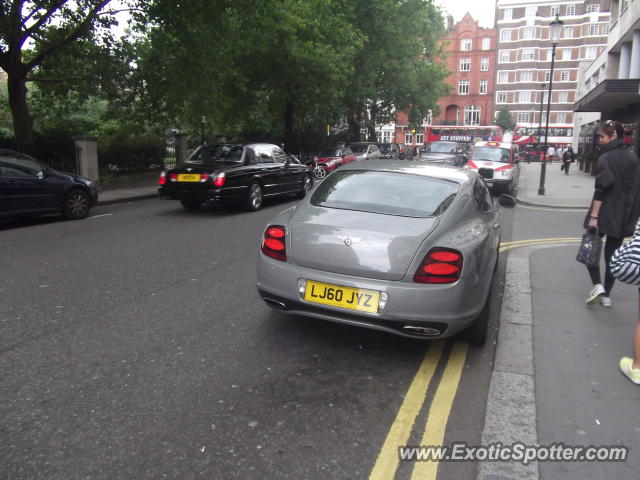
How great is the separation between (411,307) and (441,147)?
20.2m

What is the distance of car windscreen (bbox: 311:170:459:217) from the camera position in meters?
4.27

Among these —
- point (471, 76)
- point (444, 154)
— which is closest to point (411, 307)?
point (444, 154)

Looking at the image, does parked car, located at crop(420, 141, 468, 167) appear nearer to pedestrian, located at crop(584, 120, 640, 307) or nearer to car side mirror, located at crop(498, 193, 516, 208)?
car side mirror, located at crop(498, 193, 516, 208)

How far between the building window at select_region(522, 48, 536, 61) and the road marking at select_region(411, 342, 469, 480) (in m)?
86.5

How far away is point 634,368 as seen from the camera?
12.0ft

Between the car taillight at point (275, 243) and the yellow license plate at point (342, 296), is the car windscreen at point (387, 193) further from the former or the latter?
the yellow license plate at point (342, 296)

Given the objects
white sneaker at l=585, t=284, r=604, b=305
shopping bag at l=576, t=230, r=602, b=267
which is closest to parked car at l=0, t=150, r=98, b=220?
shopping bag at l=576, t=230, r=602, b=267

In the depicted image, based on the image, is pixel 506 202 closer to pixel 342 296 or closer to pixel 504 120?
pixel 342 296

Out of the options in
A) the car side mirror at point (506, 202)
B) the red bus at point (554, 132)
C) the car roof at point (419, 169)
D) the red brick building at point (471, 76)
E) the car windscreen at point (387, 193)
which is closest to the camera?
the car windscreen at point (387, 193)

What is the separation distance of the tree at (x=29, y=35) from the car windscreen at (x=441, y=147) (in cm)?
1356

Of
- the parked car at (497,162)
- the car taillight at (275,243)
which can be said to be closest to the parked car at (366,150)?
the parked car at (497,162)

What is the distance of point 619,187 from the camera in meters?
4.96

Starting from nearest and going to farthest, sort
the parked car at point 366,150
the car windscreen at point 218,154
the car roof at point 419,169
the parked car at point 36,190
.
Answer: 1. the car roof at point 419,169
2. the parked car at point 36,190
3. the car windscreen at point 218,154
4. the parked car at point 366,150

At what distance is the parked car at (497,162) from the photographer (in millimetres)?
16844
